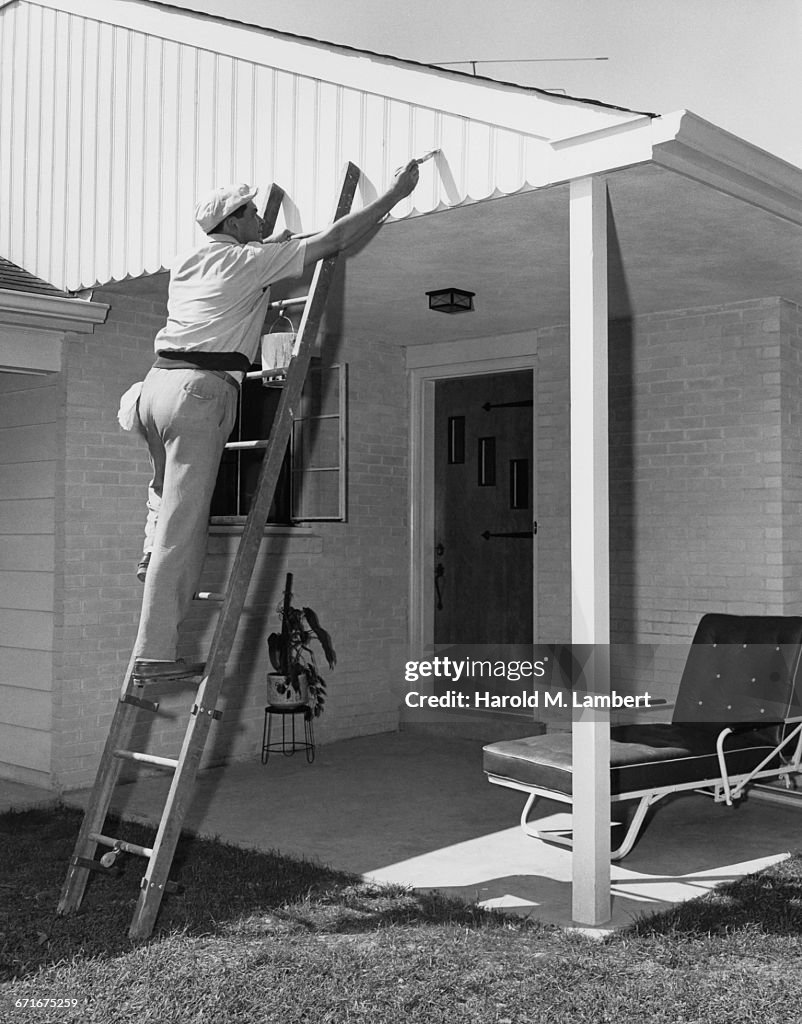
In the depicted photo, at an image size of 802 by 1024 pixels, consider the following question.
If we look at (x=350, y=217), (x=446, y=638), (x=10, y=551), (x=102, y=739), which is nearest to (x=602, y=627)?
(x=350, y=217)

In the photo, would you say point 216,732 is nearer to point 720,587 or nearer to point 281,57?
point 720,587

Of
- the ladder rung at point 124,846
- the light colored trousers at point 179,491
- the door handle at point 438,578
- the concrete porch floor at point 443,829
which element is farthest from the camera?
the door handle at point 438,578

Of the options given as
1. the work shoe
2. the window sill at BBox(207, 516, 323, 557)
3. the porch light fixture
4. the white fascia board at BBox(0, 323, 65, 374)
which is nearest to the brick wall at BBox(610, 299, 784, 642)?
the porch light fixture

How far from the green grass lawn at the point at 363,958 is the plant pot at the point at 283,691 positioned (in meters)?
2.32

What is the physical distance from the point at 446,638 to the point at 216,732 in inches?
92.2

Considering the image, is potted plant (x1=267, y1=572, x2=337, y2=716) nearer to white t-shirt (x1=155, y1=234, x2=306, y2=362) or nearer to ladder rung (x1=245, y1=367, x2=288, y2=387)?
ladder rung (x1=245, y1=367, x2=288, y2=387)

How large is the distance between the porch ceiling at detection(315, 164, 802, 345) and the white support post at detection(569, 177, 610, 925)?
31 centimetres

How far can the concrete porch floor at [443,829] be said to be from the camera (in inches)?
191

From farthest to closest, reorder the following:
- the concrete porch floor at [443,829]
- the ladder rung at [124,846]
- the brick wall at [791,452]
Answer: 1. the brick wall at [791,452]
2. the concrete porch floor at [443,829]
3. the ladder rung at [124,846]

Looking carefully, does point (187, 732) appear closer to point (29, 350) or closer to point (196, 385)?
point (196, 385)

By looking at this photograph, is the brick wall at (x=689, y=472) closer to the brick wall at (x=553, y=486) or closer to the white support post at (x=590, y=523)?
the brick wall at (x=553, y=486)

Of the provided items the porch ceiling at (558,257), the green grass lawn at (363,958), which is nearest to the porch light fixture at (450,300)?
Result: the porch ceiling at (558,257)

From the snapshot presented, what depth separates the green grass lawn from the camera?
3562mm

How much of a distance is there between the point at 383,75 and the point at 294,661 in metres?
3.73
